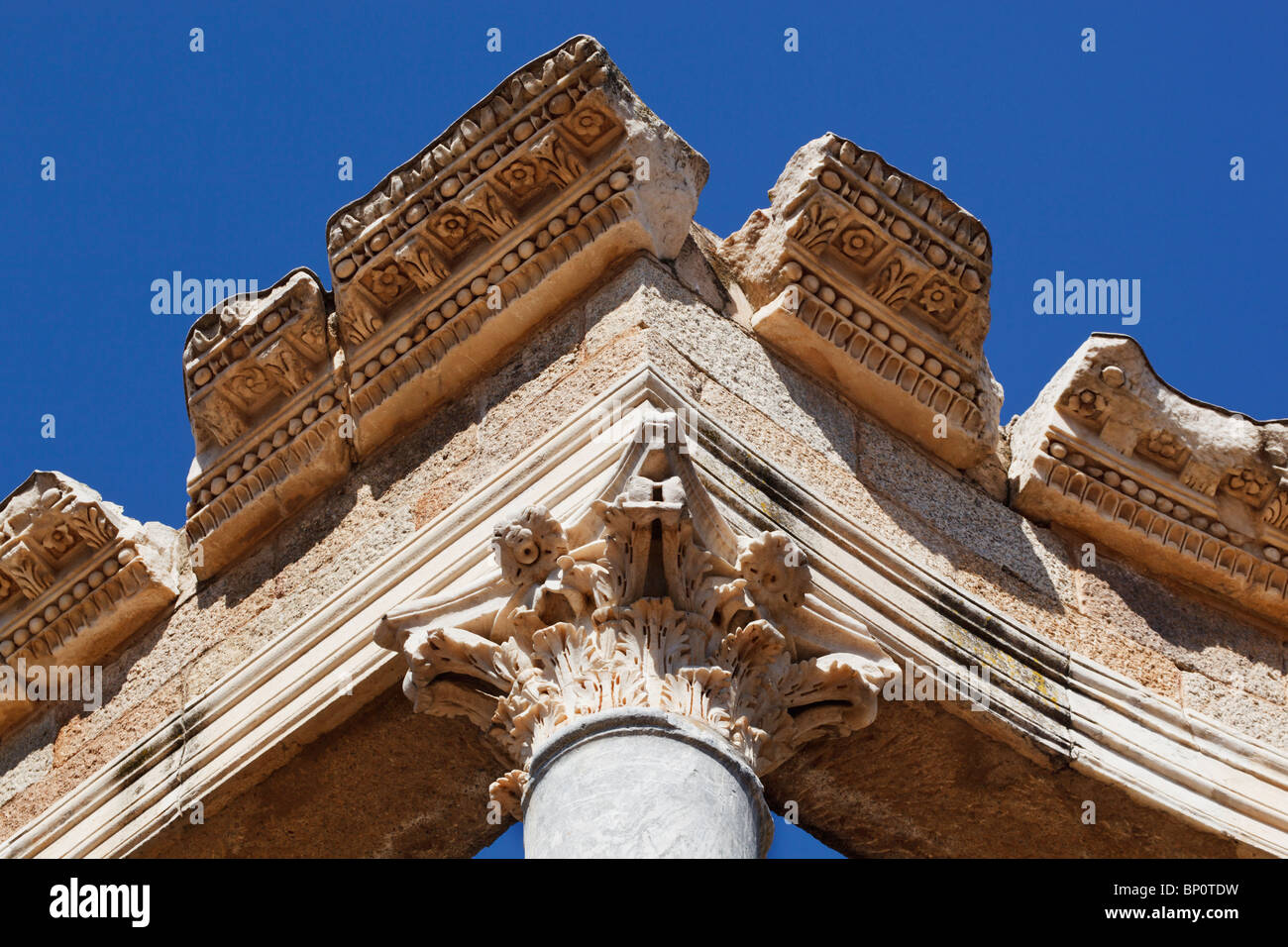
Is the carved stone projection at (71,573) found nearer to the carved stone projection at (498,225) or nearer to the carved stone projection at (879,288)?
the carved stone projection at (498,225)

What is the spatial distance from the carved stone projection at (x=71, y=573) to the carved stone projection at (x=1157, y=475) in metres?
3.45

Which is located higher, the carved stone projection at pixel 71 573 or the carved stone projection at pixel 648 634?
the carved stone projection at pixel 71 573

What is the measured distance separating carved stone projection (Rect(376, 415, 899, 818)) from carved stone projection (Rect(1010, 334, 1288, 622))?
189cm

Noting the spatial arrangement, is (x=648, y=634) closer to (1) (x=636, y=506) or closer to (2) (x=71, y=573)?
(1) (x=636, y=506)

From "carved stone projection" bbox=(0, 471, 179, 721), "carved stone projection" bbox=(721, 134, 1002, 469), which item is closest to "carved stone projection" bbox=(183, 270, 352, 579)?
"carved stone projection" bbox=(0, 471, 179, 721)

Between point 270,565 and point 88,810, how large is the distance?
3.64 ft

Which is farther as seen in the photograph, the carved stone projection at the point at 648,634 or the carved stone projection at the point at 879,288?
the carved stone projection at the point at 879,288

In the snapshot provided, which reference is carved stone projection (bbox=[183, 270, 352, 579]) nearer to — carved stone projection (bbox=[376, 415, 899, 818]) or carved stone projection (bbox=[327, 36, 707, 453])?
carved stone projection (bbox=[327, 36, 707, 453])

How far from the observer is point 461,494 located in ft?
23.6

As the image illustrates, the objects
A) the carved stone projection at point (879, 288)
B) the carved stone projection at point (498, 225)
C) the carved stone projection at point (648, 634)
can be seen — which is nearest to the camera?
the carved stone projection at point (648, 634)

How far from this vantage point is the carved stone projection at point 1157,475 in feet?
26.4

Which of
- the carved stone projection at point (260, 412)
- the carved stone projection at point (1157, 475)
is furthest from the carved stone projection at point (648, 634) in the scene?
the carved stone projection at point (1157, 475)

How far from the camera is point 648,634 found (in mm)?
6000
